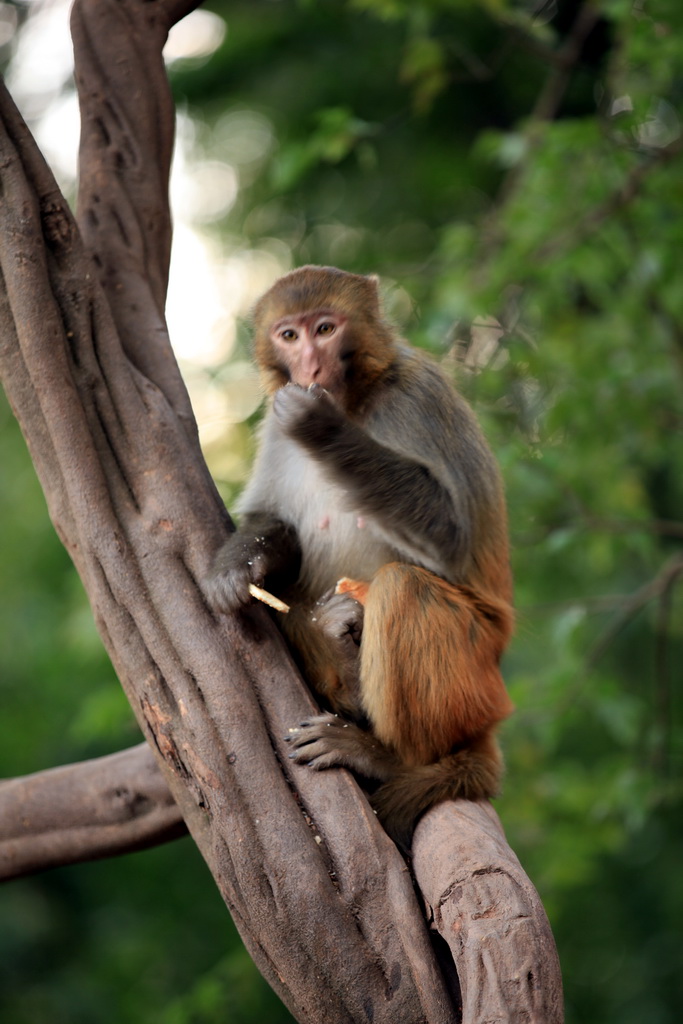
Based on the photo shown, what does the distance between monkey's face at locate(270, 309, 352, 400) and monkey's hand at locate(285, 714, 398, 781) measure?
136 centimetres

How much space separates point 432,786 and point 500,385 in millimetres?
2747

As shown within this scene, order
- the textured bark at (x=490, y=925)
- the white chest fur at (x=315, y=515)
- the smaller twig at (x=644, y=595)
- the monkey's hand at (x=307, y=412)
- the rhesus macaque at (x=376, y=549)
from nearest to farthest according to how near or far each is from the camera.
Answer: the textured bark at (x=490, y=925), the rhesus macaque at (x=376, y=549), the monkey's hand at (x=307, y=412), the white chest fur at (x=315, y=515), the smaller twig at (x=644, y=595)

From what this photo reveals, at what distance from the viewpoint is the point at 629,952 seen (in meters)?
11.0

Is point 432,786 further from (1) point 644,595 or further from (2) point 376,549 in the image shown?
(1) point 644,595

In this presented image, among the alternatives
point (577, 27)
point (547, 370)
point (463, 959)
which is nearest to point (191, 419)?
point (463, 959)

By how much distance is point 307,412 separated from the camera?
3.52 m

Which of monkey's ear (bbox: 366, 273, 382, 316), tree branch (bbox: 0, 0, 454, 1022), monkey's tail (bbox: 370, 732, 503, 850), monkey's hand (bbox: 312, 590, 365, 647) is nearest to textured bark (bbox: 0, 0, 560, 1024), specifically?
tree branch (bbox: 0, 0, 454, 1022)

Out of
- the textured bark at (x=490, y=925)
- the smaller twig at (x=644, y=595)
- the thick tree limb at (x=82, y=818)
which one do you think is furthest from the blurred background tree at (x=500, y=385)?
the textured bark at (x=490, y=925)

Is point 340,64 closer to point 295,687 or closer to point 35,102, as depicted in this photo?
point 35,102

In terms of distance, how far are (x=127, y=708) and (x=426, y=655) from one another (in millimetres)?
2853

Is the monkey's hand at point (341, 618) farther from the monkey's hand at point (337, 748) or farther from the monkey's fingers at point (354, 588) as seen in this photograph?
the monkey's hand at point (337, 748)

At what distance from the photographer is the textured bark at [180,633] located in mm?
2762

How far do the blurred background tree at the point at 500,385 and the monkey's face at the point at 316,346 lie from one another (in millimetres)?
686

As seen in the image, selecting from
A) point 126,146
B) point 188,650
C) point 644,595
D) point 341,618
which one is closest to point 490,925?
point 188,650
